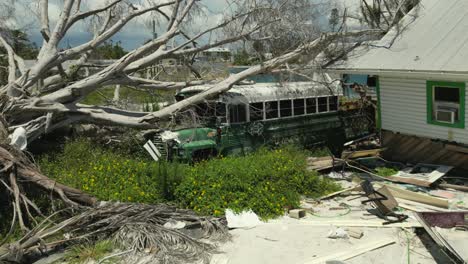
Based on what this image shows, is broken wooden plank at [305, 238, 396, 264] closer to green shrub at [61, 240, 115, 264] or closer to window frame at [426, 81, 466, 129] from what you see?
green shrub at [61, 240, 115, 264]

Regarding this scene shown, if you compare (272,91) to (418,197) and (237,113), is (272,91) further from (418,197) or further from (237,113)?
(418,197)

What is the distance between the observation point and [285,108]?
1275 centimetres

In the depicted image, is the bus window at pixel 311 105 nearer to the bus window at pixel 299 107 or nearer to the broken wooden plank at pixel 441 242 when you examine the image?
the bus window at pixel 299 107

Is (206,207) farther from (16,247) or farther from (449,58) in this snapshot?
(449,58)

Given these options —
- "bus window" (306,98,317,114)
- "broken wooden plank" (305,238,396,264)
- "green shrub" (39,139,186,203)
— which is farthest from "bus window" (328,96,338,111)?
"broken wooden plank" (305,238,396,264)

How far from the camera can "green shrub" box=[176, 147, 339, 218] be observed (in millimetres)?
8656

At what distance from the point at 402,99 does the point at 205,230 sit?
7257 millimetres

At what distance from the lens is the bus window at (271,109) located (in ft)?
40.5

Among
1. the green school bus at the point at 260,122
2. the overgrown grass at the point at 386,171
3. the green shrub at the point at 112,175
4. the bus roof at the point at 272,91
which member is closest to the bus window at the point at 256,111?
the green school bus at the point at 260,122

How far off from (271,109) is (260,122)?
0.60 metres

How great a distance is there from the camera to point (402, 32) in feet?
43.5

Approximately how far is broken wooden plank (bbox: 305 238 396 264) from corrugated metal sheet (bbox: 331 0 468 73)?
4.83 meters

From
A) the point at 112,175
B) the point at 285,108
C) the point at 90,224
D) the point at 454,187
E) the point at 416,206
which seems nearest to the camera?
the point at 90,224

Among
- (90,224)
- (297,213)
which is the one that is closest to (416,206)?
(297,213)
